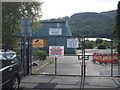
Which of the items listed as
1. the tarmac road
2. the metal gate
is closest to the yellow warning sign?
the metal gate

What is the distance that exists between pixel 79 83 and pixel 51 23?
3430cm

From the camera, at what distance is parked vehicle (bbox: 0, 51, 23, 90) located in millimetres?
9961

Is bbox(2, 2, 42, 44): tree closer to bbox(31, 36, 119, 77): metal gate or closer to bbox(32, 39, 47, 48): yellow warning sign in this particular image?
bbox(31, 36, 119, 77): metal gate

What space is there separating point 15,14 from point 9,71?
707 inches

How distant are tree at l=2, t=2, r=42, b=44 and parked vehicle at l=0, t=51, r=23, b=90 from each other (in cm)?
1427

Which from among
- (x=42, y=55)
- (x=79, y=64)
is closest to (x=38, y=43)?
(x=79, y=64)

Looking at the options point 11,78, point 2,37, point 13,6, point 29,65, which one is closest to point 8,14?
point 13,6

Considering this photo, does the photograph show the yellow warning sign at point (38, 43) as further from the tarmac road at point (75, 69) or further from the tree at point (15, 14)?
the tree at point (15, 14)

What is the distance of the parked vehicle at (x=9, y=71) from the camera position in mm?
9961

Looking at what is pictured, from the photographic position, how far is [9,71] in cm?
1041

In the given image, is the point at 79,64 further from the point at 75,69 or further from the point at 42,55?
the point at 42,55

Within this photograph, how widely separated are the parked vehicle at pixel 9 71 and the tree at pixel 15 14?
14.3m

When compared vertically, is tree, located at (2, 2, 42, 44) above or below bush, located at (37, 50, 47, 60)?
above

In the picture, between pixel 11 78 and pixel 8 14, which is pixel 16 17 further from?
pixel 11 78
